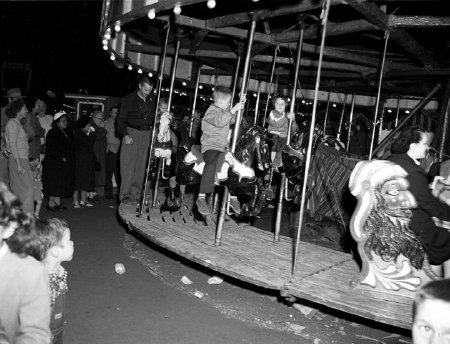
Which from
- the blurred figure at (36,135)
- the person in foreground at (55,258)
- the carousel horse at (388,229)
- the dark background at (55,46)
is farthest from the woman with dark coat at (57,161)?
the dark background at (55,46)

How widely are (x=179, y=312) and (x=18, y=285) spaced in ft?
10.5

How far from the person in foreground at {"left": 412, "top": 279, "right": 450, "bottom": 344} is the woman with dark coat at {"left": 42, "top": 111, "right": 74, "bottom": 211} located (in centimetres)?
914

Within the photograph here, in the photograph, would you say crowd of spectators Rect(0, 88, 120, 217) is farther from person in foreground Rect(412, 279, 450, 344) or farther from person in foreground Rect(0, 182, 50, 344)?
person in foreground Rect(412, 279, 450, 344)

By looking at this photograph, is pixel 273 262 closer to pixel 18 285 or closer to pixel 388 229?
pixel 388 229

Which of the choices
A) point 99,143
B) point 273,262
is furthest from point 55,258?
point 99,143

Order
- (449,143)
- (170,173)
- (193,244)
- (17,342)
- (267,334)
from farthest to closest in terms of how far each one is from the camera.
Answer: (449,143)
(170,173)
(193,244)
(267,334)
(17,342)

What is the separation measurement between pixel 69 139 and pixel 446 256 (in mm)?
8373

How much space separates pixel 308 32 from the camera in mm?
6926

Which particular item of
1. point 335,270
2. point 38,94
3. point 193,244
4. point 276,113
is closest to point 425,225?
point 335,270

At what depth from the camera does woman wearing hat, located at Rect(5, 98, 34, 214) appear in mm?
7711

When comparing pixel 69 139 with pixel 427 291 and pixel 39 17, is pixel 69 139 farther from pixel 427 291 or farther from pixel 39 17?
pixel 39 17

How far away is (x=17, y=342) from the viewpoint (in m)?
2.23

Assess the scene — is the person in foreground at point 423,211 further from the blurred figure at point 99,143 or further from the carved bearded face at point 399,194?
the blurred figure at point 99,143

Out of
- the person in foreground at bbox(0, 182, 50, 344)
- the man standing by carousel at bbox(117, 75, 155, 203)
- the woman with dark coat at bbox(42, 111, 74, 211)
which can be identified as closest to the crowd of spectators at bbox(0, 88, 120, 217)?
the woman with dark coat at bbox(42, 111, 74, 211)
